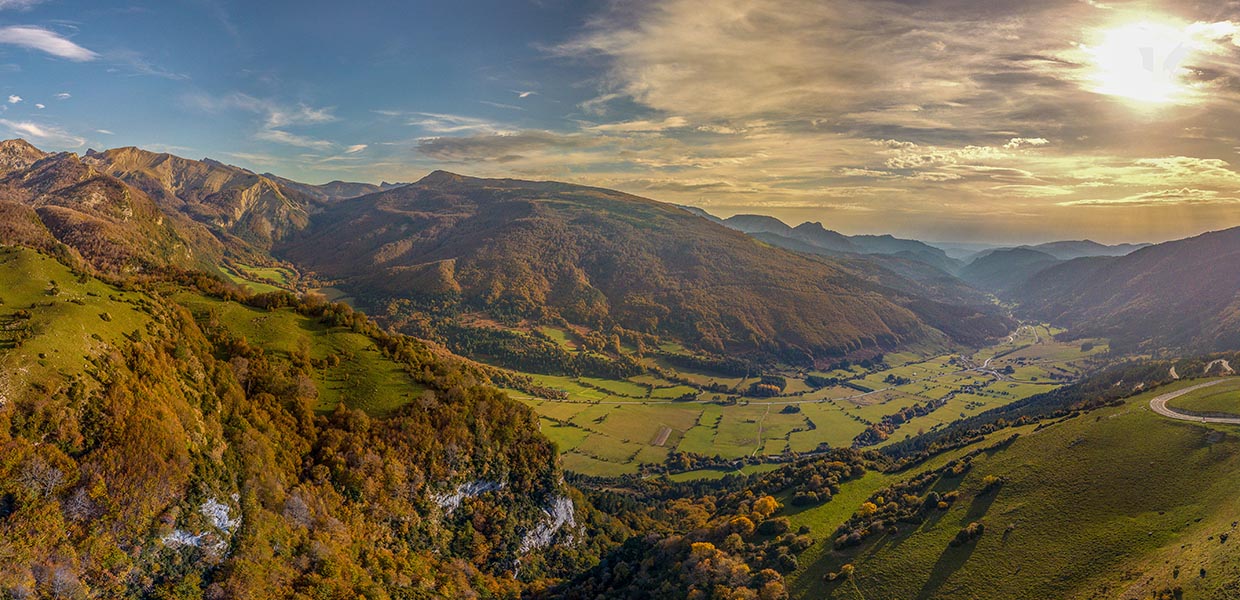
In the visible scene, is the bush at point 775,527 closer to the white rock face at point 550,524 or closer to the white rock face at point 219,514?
the white rock face at point 550,524

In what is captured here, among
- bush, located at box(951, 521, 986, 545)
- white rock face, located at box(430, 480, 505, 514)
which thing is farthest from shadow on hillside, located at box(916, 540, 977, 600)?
white rock face, located at box(430, 480, 505, 514)

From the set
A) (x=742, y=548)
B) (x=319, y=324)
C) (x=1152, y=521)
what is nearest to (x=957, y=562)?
(x=1152, y=521)

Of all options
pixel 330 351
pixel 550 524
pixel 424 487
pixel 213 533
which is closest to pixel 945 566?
pixel 550 524

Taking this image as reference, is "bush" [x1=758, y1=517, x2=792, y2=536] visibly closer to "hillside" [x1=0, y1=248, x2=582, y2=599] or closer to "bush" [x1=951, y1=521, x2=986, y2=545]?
"bush" [x1=951, y1=521, x2=986, y2=545]

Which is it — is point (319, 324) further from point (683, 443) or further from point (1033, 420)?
point (1033, 420)

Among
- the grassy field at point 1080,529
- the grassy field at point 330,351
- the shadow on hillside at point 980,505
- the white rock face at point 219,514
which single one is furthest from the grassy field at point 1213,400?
the white rock face at point 219,514

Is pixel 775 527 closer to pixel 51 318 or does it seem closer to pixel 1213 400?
pixel 1213 400
